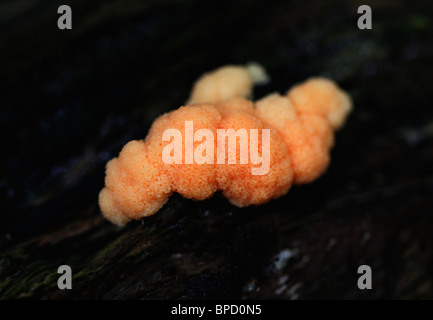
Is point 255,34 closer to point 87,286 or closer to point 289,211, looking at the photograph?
point 289,211

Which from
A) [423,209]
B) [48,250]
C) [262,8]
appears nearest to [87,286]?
[48,250]

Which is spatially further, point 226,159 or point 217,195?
point 217,195

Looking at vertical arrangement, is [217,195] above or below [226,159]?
below

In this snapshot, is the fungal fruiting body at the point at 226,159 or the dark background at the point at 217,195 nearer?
the fungal fruiting body at the point at 226,159
